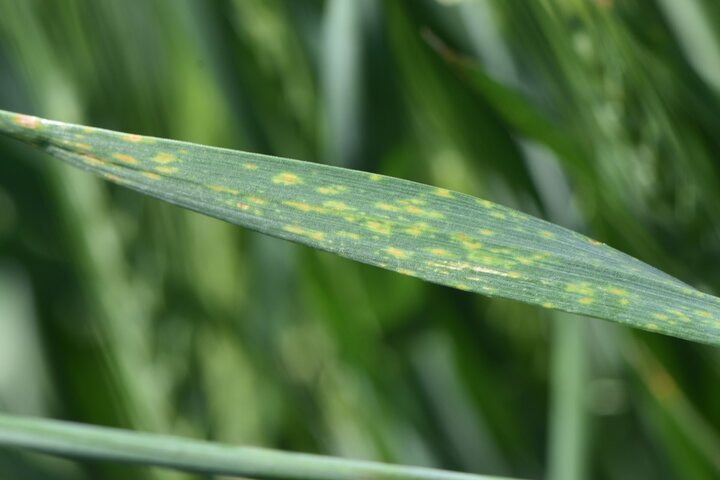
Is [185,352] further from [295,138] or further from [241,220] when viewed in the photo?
[241,220]

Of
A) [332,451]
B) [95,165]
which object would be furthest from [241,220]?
[332,451]

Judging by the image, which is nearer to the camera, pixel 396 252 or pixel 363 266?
pixel 396 252

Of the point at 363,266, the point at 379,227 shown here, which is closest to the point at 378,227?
the point at 379,227

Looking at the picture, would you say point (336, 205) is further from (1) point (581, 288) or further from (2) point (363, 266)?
(2) point (363, 266)

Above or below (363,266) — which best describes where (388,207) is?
above

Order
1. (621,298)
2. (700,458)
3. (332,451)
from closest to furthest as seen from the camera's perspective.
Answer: (621,298), (700,458), (332,451)
